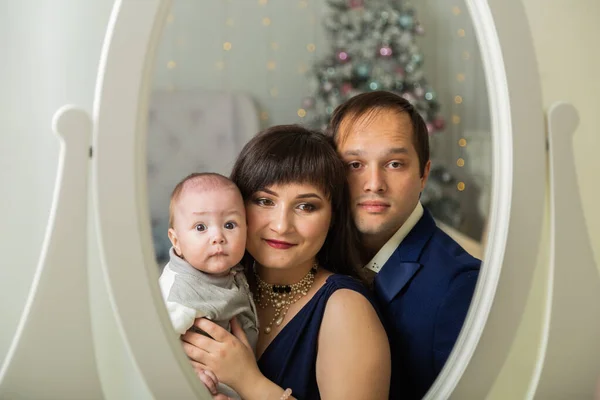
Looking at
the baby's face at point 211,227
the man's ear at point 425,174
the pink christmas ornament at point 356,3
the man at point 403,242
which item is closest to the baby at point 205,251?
the baby's face at point 211,227

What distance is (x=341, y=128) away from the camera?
3.57ft

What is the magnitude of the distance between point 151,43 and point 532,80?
0.55 metres

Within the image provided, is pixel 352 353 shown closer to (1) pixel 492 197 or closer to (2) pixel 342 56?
(1) pixel 492 197

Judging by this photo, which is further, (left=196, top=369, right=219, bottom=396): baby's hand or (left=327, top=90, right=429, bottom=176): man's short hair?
(left=327, top=90, right=429, bottom=176): man's short hair

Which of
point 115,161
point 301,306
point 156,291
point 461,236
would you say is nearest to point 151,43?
point 115,161

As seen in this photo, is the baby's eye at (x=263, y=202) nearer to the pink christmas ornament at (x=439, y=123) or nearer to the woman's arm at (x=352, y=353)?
the woman's arm at (x=352, y=353)

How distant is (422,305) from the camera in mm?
1030

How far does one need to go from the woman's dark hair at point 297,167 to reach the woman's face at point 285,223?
0.02m

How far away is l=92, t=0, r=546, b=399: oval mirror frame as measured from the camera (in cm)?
80

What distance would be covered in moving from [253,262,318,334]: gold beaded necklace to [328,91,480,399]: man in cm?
14

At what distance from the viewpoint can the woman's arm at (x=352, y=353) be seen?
0.93 m

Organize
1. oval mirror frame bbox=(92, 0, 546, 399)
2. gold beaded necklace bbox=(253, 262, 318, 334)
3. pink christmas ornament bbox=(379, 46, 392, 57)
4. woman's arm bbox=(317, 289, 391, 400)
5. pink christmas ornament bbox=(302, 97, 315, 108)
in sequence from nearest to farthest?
oval mirror frame bbox=(92, 0, 546, 399) → woman's arm bbox=(317, 289, 391, 400) → gold beaded necklace bbox=(253, 262, 318, 334) → pink christmas ornament bbox=(302, 97, 315, 108) → pink christmas ornament bbox=(379, 46, 392, 57)

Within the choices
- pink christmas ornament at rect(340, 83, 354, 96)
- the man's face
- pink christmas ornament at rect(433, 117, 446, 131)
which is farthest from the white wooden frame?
pink christmas ornament at rect(340, 83, 354, 96)

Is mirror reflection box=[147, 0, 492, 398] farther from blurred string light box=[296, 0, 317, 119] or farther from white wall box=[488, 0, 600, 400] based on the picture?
white wall box=[488, 0, 600, 400]
